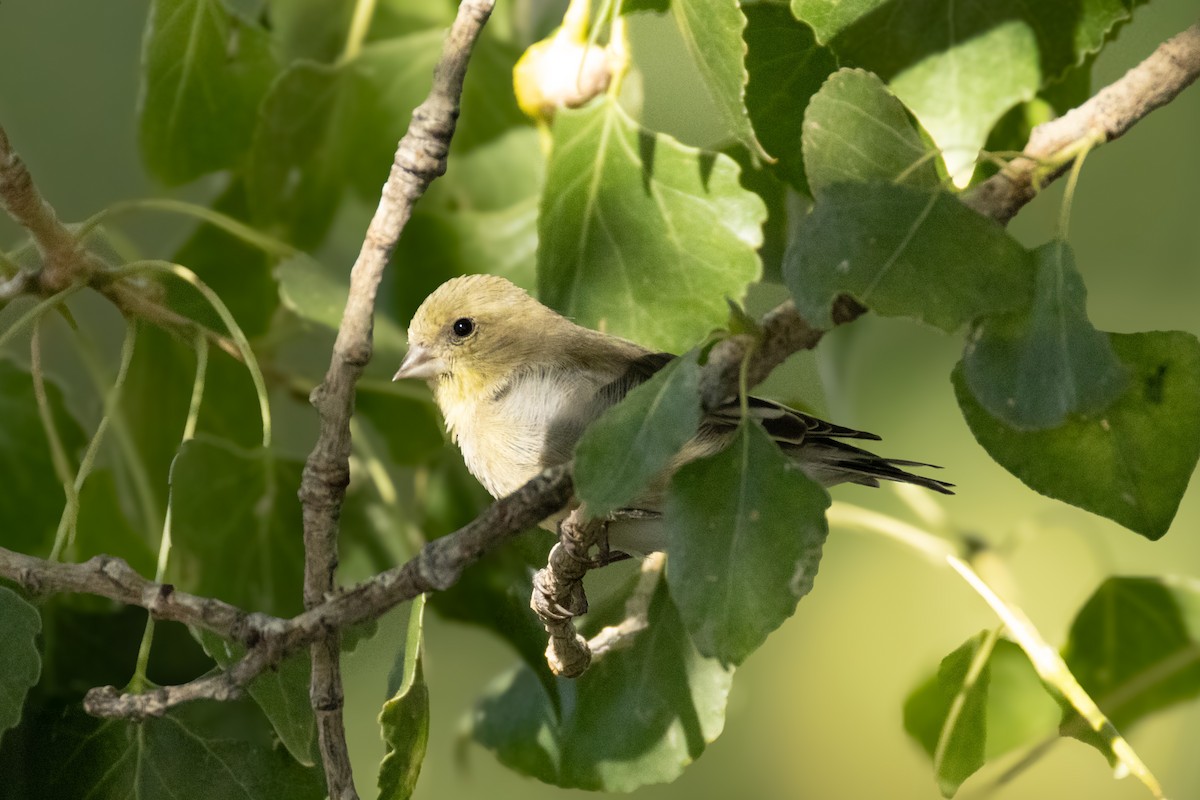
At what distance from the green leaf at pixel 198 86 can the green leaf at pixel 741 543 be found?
67cm

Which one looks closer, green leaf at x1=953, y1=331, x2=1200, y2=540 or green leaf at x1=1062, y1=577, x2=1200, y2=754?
green leaf at x1=953, y1=331, x2=1200, y2=540

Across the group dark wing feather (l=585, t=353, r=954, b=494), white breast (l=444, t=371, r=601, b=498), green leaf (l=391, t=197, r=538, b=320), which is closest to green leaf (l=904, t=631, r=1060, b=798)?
dark wing feather (l=585, t=353, r=954, b=494)

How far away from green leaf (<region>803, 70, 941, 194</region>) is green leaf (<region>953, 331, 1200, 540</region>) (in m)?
0.13

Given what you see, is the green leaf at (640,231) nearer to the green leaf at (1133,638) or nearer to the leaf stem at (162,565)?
the leaf stem at (162,565)

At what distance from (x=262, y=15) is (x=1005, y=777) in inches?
39.4

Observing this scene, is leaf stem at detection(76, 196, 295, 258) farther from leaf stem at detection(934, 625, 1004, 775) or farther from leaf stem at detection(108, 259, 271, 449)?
leaf stem at detection(934, 625, 1004, 775)

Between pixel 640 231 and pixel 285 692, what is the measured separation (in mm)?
414

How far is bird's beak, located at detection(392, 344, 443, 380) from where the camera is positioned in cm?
122

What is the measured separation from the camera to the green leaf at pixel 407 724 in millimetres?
800

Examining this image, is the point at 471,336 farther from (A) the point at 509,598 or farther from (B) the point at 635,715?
(B) the point at 635,715

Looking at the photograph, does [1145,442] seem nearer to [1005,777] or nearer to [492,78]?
[1005,777]

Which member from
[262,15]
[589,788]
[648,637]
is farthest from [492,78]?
[589,788]

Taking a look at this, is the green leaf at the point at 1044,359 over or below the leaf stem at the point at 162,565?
over

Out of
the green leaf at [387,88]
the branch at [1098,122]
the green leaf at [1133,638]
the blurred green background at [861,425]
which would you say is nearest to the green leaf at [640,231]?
the branch at [1098,122]
